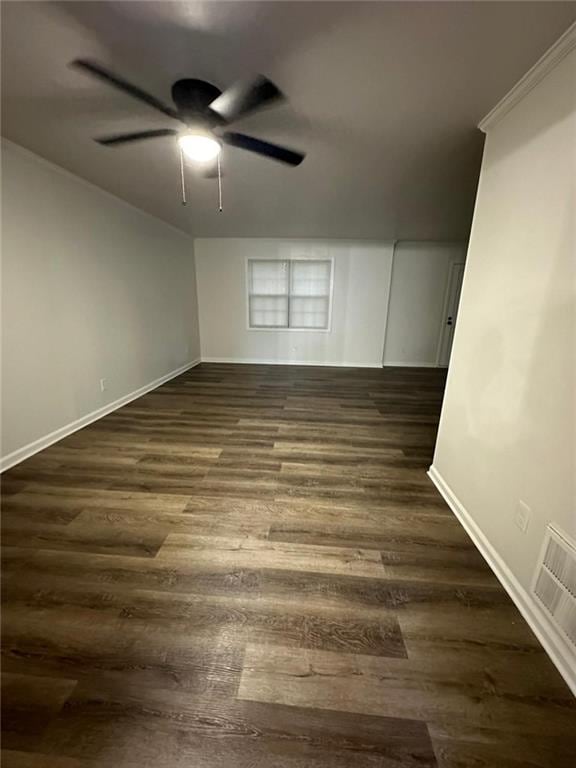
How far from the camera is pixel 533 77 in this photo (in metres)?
1.34

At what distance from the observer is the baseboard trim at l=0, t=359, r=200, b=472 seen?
2282mm

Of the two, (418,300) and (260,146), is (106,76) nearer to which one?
(260,146)

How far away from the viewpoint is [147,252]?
3.97 meters

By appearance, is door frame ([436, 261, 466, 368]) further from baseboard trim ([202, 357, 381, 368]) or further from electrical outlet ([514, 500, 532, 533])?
electrical outlet ([514, 500, 532, 533])

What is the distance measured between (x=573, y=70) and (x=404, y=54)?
666 mm

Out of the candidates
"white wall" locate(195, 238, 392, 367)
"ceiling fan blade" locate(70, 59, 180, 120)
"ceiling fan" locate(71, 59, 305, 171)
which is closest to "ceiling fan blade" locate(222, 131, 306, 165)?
"ceiling fan" locate(71, 59, 305, 171)

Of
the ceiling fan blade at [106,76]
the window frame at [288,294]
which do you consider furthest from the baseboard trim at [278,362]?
the ceiling fan blade at [106,76]

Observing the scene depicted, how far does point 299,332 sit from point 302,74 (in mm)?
4425

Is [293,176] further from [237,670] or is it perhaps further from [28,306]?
[237,670]

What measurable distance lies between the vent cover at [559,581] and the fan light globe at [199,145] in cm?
253

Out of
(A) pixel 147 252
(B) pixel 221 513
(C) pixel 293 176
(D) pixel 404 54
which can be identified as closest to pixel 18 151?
(A) pixel 147 252

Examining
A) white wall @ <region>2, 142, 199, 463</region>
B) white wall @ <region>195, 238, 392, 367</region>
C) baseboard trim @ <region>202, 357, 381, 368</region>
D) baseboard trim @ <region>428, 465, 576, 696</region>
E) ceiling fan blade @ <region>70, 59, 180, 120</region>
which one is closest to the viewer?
baseboard trim @ <region>428, 465, 576, 696</region>

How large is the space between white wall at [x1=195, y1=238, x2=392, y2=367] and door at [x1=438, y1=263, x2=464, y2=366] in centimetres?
Answer: 120

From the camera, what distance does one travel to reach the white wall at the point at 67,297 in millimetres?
2252
